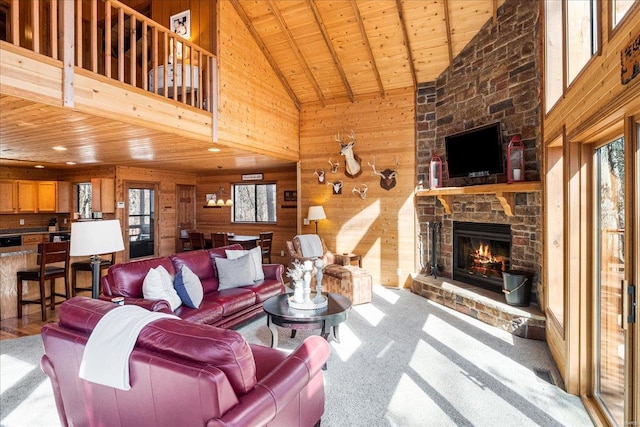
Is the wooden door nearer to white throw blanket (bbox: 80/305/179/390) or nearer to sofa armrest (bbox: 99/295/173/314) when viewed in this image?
sofa armrest (bbox: 99/295/173/314)

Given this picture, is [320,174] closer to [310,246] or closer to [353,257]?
[310,246]

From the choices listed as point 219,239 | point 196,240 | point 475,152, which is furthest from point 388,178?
point 196,240

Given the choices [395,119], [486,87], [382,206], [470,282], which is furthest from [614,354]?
[395,119]

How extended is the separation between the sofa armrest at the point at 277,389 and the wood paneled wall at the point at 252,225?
251 inches

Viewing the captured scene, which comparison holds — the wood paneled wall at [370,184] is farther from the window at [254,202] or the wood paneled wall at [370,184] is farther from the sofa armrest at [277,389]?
the sofa armrest at [277,389]

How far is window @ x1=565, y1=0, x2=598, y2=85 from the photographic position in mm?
2766

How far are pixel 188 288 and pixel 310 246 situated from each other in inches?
110

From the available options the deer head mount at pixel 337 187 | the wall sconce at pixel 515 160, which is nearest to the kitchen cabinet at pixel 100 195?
the deer head mount at pixel 337 187

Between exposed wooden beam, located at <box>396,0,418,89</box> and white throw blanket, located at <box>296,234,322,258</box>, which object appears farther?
white throw blanket, located at <box>296,234,322,258</box>

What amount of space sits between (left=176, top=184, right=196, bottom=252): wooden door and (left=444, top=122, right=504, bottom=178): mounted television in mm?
6993

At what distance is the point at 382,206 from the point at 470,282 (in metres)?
2.03

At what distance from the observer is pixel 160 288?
3.40 meters

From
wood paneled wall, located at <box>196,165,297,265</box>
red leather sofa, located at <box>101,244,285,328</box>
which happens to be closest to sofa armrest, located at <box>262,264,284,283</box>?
red leather sofa, located at <box>101,244,285,328</box>

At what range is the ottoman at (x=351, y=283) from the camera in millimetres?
5172
